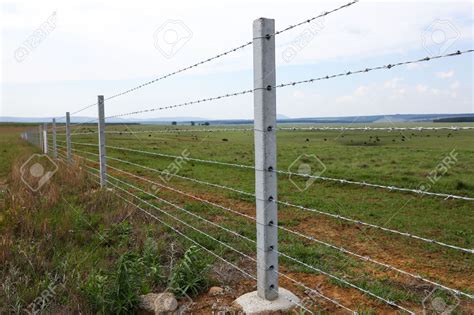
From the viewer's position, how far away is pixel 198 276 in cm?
360

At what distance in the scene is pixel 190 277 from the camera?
11.7ft

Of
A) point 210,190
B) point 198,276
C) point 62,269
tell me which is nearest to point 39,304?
point 62,269

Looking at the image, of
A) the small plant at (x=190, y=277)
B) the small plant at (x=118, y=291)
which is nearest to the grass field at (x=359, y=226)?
the small plant at (x=190, y=277)

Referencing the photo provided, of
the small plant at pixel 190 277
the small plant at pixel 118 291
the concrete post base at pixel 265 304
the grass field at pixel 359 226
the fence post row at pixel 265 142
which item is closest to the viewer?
the fence post row at pixel 265 142

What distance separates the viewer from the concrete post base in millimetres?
3016

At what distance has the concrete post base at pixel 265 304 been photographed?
3016 millimetres

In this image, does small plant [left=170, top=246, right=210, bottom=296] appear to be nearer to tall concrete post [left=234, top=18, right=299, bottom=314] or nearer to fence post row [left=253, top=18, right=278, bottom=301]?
tall concrete post [left=234, top=18, right=299, bottom=314]

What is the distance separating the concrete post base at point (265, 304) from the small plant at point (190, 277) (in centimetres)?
45

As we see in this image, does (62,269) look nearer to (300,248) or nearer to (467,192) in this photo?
(300,248)

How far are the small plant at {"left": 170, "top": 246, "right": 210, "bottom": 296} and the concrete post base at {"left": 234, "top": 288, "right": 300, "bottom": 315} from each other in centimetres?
45

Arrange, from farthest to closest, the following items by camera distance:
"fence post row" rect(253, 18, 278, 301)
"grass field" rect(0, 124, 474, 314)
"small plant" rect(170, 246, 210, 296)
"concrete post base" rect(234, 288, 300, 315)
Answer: "grass field" rect(0, 124, 474, 314) → "small plant" rect(170, 246, 210, 296) → "concrete post base" rect(234, 288, 300, 315) → "fence post row" rect(253, 18, 278, 301)

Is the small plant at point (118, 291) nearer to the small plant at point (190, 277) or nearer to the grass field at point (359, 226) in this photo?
the small plant at point (190, 277)

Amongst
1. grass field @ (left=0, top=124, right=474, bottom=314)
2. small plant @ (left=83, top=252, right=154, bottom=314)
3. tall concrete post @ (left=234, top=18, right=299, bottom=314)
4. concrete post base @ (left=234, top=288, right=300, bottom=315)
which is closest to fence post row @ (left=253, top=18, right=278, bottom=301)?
tall concrete post @ (left=234, top=18, right=299, bottom=314)

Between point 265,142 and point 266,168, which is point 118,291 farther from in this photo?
point 265,142
